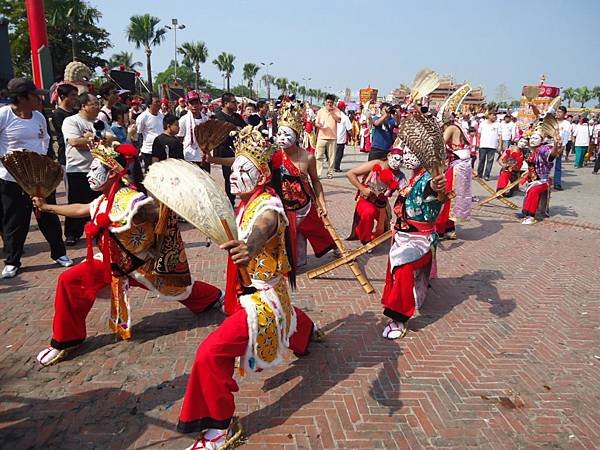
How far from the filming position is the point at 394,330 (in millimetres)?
4508

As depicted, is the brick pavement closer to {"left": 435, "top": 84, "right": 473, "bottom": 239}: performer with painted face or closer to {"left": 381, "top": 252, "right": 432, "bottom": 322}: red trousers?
{"left": 381, "top": 252, "right": 432, "bottom": 322}: red trousers

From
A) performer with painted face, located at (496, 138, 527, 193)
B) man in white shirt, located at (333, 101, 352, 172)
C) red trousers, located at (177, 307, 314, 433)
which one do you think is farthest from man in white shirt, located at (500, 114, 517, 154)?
red trousers, located at (177, 307, 314, 433)

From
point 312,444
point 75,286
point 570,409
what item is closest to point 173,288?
point 75,286

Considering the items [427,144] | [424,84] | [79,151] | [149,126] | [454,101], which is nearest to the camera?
[427,144]

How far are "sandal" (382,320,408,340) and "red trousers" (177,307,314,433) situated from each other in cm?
207

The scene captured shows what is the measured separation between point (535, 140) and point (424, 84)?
3.71 m

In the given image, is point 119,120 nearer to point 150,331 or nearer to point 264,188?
point 150,331

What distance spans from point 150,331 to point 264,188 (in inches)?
89.7

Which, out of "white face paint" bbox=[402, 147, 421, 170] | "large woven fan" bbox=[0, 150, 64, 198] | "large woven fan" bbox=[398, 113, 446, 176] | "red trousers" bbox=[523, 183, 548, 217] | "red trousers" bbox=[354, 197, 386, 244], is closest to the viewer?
"large woven fan" bbox=[398, 113, 446, 176]

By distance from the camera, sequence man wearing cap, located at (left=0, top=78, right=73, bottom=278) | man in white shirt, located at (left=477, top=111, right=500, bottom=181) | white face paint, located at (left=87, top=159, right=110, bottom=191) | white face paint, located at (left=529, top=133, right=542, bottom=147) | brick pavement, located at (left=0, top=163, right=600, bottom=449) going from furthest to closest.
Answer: man in white shirt, located at (left=477, top=111, right=500, bottom=181) → white face paint, located at (left=529, top=133, right=542, bottom=147) → man wearing cap, located at (left=0, top=78, right=73, bottom=278) → white face paint, located at (left=87, top=159, right=110, bottom=191) → brick pavement, located at (left=0, top=163, right=600, bottom=449)

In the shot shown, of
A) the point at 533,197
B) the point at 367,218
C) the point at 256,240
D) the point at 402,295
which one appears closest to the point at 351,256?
the point at 402,295

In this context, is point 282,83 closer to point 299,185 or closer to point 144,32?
point 144,32

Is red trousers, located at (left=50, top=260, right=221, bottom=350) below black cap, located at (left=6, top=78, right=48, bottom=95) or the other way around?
below

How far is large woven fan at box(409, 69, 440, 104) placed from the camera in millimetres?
6867
